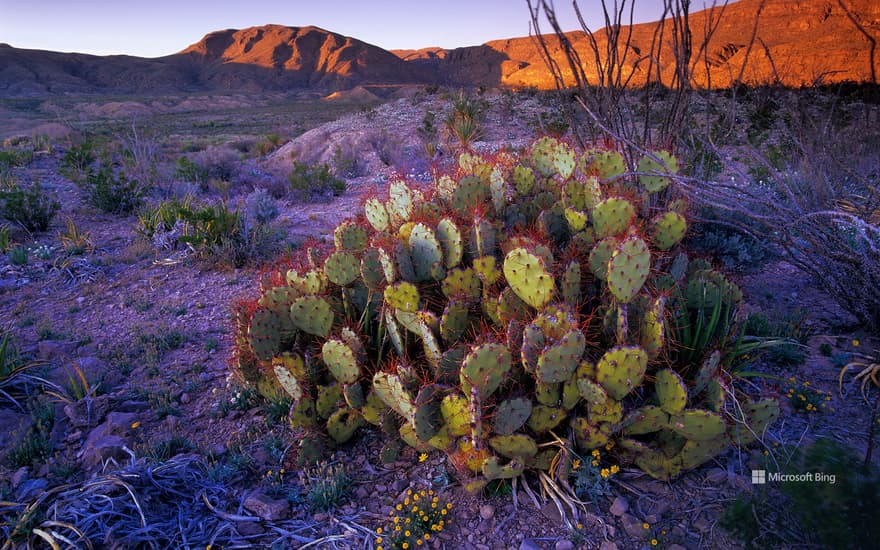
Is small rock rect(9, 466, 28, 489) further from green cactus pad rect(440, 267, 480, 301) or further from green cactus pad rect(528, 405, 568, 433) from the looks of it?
green cactus pad rect(528, 405, 568, 433)

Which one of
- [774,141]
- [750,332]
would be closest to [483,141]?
[774,141]

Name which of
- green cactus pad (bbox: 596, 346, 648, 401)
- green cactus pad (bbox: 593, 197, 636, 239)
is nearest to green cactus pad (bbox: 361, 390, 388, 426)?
green cactus pad (bbox: 596, 346, 648, 401)

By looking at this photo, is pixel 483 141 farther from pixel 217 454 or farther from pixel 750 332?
pixel 217 454

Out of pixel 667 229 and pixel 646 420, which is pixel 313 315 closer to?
pixel 646 420

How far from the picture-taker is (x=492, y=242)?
3.00 meters

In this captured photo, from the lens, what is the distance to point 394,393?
8.25ft

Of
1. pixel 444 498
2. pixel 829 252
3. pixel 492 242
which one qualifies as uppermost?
pixel 492 242

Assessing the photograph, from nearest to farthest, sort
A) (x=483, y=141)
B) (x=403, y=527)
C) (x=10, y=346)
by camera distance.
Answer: (x=403, y=527)
(x=10, y=346)
(x=483, y=141)

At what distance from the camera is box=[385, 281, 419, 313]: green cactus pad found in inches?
109

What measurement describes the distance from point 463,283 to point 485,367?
697mm

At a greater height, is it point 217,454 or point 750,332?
point 750,332

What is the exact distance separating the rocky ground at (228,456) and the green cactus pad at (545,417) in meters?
0.32

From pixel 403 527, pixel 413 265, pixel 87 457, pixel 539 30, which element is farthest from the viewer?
pixel 539 30

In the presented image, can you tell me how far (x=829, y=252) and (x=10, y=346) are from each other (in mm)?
5866
